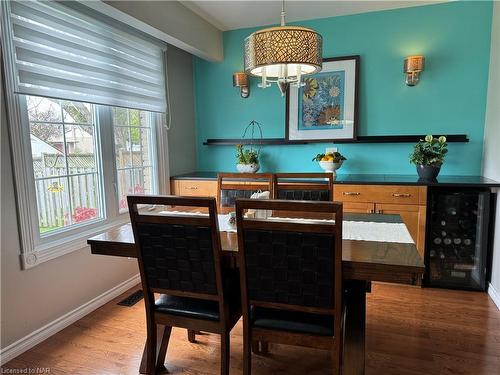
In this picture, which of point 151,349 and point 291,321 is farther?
point 151,349

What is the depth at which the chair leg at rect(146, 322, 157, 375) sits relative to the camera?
1.69 metres

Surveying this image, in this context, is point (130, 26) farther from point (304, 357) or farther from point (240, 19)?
point (304, 357)

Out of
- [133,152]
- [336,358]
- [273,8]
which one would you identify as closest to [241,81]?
[273,8]

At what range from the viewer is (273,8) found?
3.12m

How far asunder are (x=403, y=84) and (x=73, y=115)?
294cm

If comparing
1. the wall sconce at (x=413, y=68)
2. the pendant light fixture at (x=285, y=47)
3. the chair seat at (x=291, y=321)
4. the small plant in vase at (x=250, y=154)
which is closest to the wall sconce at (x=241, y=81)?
the small plant in vase at (x=250, y=154)

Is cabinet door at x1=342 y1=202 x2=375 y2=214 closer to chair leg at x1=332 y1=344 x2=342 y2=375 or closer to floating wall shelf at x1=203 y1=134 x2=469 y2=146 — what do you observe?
floating wall shelf at x1=203 y1=134 x2=469 y2=146

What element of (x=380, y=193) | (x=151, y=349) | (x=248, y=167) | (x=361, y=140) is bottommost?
(x=151, y=349)

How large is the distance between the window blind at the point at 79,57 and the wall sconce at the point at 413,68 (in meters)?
2.36

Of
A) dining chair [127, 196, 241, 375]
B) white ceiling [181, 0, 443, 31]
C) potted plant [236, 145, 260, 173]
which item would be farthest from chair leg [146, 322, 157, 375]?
white ceiling [181, 0, 443, 31]

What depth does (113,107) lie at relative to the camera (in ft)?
9.24

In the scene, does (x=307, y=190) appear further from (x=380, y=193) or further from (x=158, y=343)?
(x=158, y=343)

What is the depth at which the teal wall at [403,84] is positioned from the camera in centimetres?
307

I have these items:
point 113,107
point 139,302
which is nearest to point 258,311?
point 139,302
